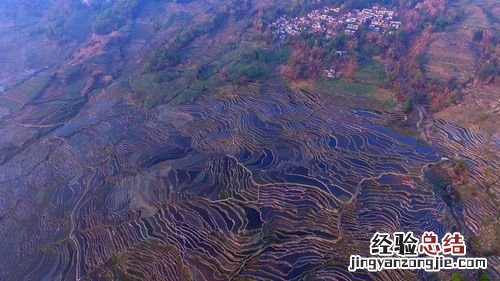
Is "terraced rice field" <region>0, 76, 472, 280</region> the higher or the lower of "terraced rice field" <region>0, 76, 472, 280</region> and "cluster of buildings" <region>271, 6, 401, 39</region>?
the lower

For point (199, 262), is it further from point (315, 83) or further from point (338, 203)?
point (315, 83)

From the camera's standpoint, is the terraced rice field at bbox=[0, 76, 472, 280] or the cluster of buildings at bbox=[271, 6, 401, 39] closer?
the terraced rice field at bbox=[0, 76, 472, 280]

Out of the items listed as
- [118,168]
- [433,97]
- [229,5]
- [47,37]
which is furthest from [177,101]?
[47,37]

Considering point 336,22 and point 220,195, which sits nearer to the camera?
point 220,195

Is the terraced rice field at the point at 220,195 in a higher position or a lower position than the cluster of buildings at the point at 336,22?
lower

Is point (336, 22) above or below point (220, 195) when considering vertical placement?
above
